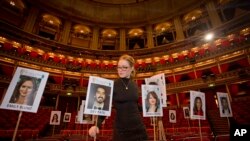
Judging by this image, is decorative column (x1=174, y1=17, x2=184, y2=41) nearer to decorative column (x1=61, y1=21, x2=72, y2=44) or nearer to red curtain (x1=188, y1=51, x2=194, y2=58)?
red curtain (x1=188, y1=51, x2=194, y2=58)

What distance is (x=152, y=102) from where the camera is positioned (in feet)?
12.6

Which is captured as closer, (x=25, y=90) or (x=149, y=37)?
(x=25, y=90)

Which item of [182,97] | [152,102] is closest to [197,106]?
[152,102]

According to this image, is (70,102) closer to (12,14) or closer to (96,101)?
(12,14)

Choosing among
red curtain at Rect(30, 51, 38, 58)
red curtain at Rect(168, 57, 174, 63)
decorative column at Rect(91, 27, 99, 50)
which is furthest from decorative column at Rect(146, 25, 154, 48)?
red curtain at Rect(30, 51, 38, 58)

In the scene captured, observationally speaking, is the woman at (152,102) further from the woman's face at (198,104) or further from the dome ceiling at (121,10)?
the dome ceiling at (121,10)

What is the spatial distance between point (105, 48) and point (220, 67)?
667 inches

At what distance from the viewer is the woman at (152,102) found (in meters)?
3.69

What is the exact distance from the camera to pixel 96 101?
9.22 ft

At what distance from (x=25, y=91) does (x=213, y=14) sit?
24639mm

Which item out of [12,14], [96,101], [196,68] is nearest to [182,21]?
[196,68]

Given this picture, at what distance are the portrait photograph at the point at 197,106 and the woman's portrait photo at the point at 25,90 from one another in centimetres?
500

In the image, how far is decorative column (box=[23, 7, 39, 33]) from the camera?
20830mm

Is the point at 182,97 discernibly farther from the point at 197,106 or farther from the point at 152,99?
the point at 152,99
